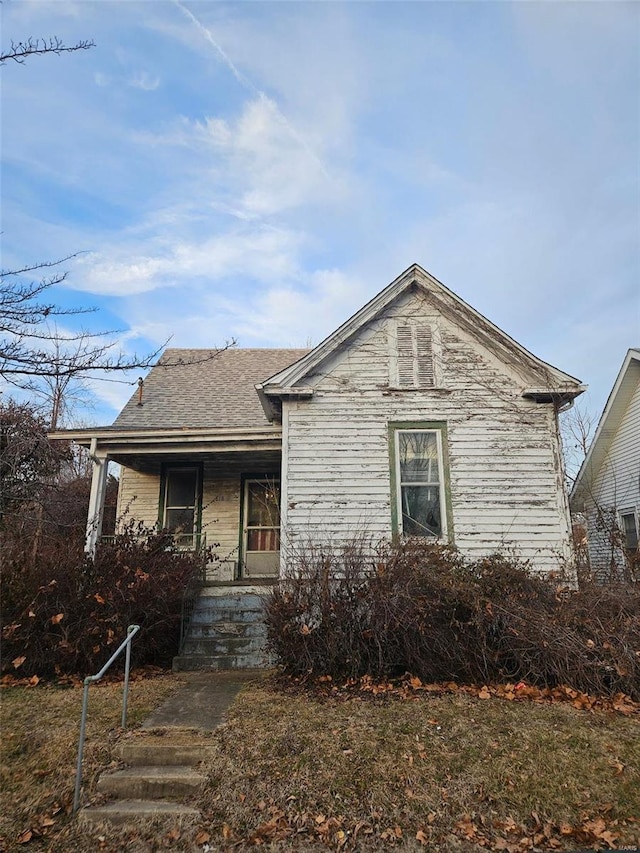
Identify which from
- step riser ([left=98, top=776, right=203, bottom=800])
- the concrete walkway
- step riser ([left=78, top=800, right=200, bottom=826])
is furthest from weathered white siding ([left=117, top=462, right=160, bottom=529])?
step riser ([left=78, top=800, right=200, bottom=826])

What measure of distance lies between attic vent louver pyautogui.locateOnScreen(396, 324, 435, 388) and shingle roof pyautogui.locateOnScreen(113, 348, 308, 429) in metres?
3.36

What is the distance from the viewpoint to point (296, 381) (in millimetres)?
10195

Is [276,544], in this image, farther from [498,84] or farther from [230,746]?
[498,84]

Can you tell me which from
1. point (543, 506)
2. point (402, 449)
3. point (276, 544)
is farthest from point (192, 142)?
point (543, 506)

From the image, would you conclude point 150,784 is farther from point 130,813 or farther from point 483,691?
point 483,691

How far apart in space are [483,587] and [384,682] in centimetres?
188

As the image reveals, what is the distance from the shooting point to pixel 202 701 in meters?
6.51

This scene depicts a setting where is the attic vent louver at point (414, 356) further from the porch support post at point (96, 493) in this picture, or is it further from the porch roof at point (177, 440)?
the porch support post at point (96, 493)

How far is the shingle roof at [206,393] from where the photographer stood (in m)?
12.3

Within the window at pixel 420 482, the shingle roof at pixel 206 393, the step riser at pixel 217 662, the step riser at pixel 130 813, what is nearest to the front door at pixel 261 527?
the shingle roof at pixel 206 393

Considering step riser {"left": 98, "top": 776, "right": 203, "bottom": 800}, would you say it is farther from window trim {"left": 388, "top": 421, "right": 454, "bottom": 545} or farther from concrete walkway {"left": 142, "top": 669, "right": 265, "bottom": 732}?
window trim {"left": 388, "top": 421, "right": 454, "bottom": 545}

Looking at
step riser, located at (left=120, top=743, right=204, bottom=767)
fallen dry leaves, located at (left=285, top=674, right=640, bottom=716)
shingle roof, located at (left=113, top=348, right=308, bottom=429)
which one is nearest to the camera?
step riser, located at (left=120, top=743, right=204, bottom=767)

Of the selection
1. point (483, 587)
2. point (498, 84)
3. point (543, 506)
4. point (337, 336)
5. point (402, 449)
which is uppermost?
point (498, 84)

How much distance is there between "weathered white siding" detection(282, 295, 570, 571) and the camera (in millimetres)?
9547
